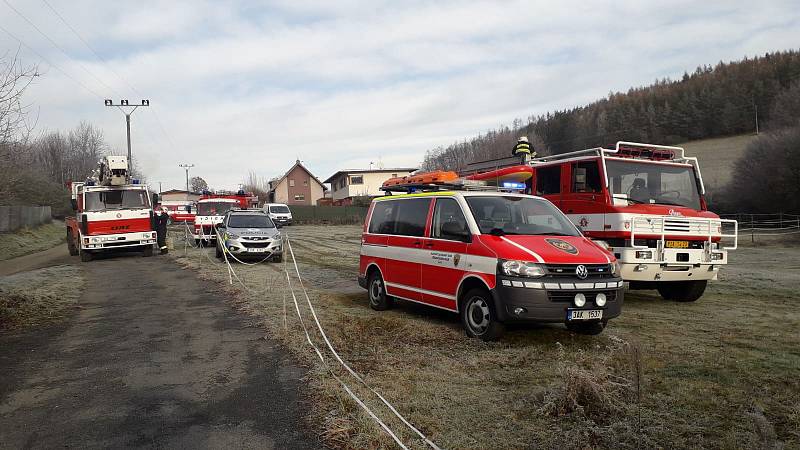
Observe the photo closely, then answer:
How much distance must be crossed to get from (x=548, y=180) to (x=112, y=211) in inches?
605

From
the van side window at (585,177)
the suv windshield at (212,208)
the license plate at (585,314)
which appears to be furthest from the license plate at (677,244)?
the suv windshield at (212,208)

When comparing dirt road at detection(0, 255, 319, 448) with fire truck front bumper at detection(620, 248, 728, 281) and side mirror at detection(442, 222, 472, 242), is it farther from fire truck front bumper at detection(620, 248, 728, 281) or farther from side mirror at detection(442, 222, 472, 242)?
fire truck front bumper at detection(620, 248, 728, 281)

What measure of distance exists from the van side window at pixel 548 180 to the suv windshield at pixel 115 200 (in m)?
14.8

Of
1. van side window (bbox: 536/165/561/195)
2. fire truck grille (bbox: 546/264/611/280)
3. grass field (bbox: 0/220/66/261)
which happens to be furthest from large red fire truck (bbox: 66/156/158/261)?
fire truck grille (bbox: 546/264/611/280)

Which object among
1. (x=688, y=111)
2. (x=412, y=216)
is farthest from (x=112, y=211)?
(x=688, y=111)

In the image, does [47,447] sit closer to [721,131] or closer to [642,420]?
[642,420]

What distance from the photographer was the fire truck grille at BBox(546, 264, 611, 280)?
6707mm

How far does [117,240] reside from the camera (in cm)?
1989

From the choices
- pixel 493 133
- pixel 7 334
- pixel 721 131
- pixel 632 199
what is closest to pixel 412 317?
pixel 632 199

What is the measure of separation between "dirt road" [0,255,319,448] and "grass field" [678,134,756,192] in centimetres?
4879

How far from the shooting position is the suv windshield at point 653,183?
10297mm

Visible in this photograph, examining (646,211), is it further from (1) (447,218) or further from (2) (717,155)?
(2) (717,155)

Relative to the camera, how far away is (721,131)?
232 ft

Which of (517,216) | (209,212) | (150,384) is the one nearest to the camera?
(150,384)
